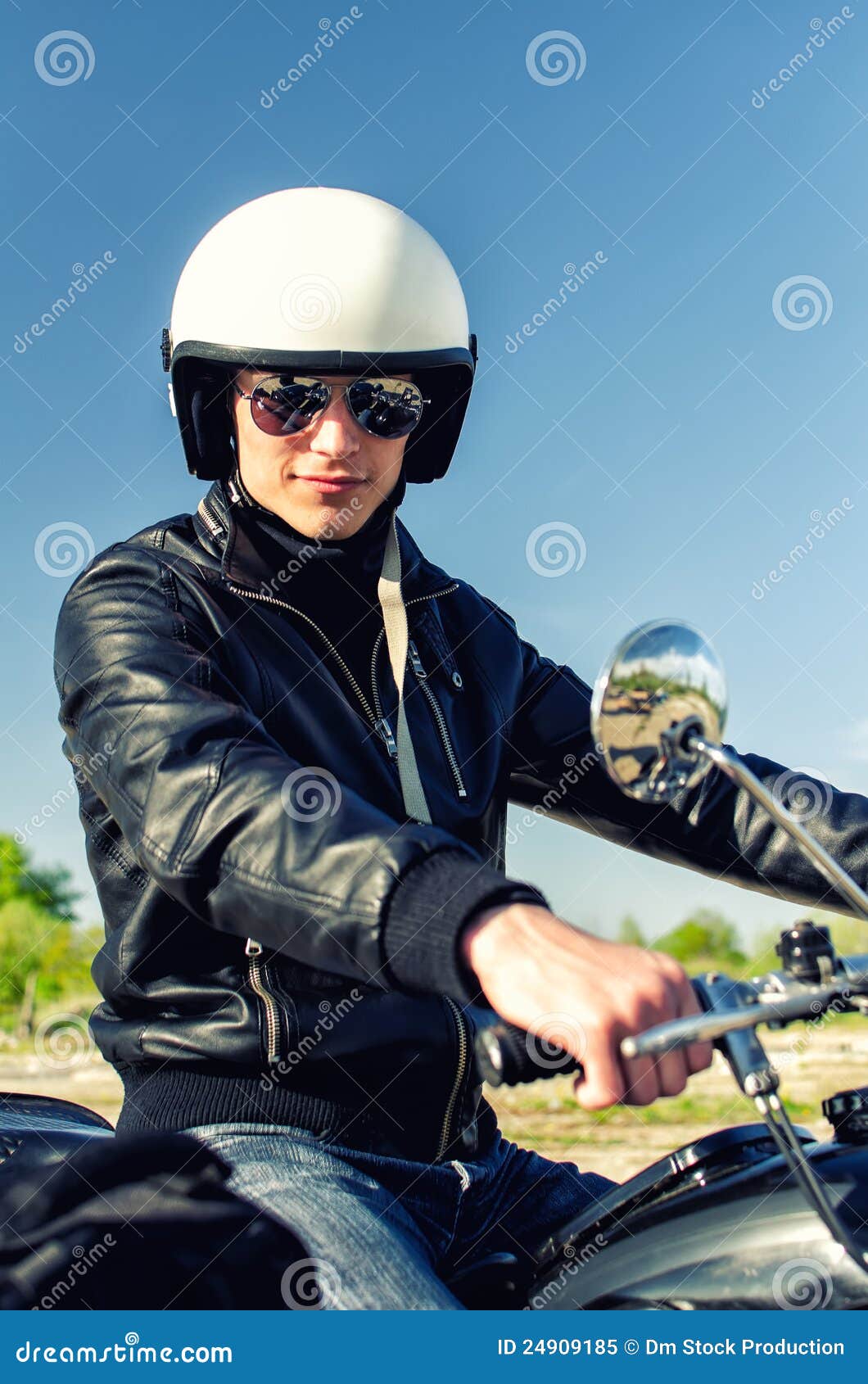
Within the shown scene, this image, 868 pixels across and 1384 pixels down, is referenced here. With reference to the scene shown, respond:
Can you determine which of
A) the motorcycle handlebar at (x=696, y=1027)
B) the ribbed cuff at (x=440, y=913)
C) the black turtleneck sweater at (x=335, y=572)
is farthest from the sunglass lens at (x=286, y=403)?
the motorcycle handlebar at (x=696, y=1027)

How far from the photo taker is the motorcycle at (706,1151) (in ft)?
4.53

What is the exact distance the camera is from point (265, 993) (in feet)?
6.84

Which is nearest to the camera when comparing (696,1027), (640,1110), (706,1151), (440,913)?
(696,1027)

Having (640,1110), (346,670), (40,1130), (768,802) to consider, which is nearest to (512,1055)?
(768,802)

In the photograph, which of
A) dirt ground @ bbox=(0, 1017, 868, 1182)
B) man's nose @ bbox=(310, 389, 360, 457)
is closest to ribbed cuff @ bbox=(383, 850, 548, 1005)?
man's nose @ bbox=(310, 389, 360, 457)

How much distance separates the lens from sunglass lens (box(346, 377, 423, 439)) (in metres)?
2.67

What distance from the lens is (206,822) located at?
73.1 inches

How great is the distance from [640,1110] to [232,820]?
14224mm

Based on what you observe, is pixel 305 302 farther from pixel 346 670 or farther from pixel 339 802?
pixel 339 802

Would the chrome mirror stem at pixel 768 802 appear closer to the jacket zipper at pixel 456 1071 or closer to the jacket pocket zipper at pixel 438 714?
the jacket zipper at pixel 456 1071

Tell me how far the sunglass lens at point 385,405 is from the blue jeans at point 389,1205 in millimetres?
1357

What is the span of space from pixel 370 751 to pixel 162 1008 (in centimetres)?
59

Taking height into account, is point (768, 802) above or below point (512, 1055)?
above

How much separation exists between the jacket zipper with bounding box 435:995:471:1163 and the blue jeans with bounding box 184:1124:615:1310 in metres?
0.04
